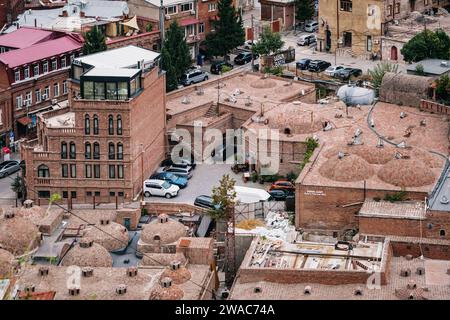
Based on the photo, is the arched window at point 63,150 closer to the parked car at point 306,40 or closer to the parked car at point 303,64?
the parked car at point 303,64

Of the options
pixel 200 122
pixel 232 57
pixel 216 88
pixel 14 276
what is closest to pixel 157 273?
pixel 14 276

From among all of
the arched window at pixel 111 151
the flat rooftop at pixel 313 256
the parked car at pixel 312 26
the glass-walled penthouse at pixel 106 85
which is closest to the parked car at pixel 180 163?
the arched window at pixel 111 151

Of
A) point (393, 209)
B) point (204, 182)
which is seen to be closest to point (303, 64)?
point (204, 182)

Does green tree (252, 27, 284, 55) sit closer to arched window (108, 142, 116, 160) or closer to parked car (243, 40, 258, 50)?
parked car (243, 40, 258, 50)

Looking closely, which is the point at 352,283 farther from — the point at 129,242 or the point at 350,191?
the point at 129,242

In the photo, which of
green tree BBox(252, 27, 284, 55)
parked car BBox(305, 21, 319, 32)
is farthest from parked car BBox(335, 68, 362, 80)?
parked car BBox(305, 21, 319, 32)

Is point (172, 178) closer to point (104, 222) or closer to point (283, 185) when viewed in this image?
point (283, 185)
